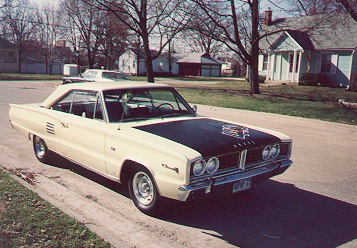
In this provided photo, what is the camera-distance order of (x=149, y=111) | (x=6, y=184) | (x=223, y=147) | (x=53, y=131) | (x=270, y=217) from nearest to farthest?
(x=223, y=147) < (x=270, y=217) < (x=6, y=184) < (x=149, y=111) < (x=53, y=131)

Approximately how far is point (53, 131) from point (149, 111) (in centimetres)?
169

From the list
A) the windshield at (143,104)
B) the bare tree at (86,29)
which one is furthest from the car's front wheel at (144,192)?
the bare tree at (86,29)

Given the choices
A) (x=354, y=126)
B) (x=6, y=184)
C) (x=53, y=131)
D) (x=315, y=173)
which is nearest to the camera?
(x=6, y=184)

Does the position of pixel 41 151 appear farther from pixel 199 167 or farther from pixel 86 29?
pixel 86 29

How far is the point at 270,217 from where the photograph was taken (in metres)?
4.32

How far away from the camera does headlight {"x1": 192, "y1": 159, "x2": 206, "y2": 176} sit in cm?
373

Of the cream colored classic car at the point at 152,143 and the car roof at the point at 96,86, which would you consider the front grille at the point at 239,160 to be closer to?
the cream colored classic car at the point at 152,143

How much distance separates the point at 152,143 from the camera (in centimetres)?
397

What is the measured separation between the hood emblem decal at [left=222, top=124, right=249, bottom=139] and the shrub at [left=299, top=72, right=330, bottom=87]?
26449 mm

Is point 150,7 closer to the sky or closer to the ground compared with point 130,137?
closer to the sky

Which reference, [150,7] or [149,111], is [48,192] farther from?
[150,7]

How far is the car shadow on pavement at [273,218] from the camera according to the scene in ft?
12.4

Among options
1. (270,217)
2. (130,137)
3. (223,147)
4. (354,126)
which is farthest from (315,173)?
(354,126)

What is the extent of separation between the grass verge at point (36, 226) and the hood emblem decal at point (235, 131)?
2.06 meters
